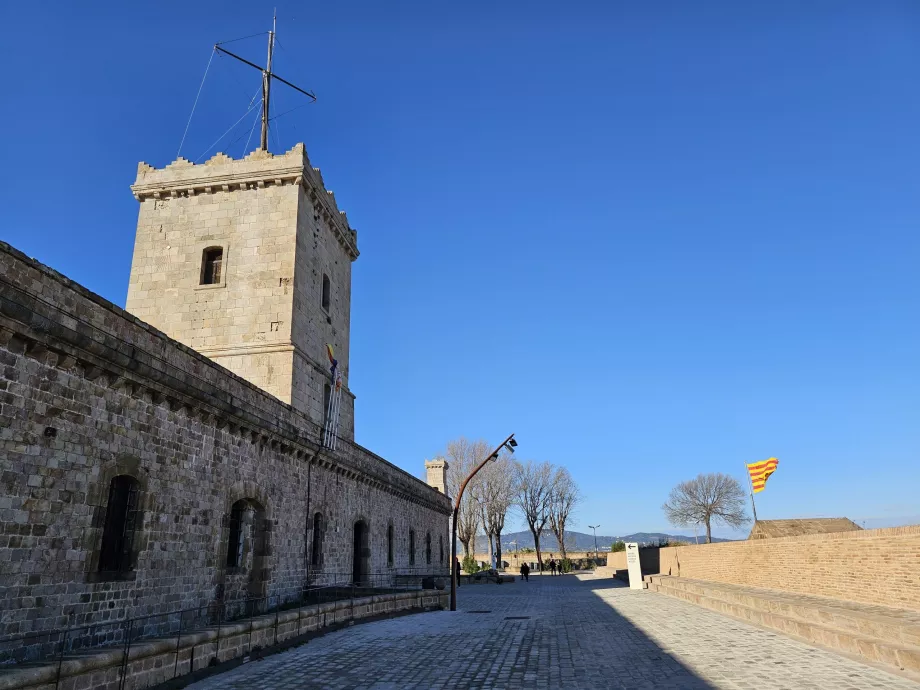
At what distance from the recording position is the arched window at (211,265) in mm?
21625

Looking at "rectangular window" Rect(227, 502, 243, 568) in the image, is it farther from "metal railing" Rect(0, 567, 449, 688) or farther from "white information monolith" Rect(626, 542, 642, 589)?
"white information monolith" Rect(626, 542, 642, 589)

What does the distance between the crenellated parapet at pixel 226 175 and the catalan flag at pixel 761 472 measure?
77.0 ft

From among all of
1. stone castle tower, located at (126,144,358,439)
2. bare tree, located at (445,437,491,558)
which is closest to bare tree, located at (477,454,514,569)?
bare tree, located at (445,437,491,558)

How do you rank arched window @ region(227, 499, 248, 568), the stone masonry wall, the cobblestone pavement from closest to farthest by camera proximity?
the stone masonry wall
the cobblestone pavement
arched window @ region(227, 499, 248, 568)

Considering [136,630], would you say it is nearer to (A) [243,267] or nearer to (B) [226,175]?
(A) [243,267]

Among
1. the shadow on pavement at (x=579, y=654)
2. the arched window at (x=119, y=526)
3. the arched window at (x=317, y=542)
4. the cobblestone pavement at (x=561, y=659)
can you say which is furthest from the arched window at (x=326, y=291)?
the arched window at (x=119, y=526)

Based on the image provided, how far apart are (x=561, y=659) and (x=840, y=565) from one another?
718 cm

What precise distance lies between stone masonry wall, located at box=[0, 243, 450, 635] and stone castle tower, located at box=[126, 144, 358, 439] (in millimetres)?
4742

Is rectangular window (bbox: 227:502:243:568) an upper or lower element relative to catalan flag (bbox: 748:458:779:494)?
lower

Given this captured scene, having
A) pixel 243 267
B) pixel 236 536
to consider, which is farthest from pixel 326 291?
pixel 236 536

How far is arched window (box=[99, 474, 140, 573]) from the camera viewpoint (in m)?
9.38

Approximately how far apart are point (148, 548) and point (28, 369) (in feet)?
12.1

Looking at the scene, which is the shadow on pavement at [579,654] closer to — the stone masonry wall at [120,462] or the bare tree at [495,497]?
the stone masonry wall at [120,462]

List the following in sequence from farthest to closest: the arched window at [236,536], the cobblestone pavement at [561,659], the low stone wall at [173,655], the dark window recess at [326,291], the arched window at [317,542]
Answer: the dark window recess at [326,291]
the arched window at [317,542]
the arched window at [236,536]
the cobblestone pavement at [561,659]
the low stone wall at [173,655]
